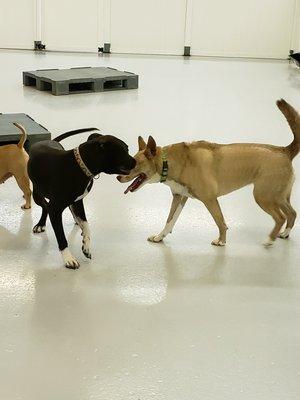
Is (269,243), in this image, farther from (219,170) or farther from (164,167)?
(164,167)

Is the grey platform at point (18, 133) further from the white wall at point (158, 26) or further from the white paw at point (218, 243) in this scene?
the white wall at point (158, 26)

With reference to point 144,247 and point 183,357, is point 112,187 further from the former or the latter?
point 183,357

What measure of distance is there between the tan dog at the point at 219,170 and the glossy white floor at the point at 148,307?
0.31 m

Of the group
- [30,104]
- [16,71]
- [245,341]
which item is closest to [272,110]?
[30,104]

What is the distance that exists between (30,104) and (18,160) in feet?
10.3

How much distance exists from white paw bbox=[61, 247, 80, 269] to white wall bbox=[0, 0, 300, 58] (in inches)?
382

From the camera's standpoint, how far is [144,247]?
2.97m

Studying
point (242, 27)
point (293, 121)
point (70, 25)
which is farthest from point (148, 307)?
point (242, 27)

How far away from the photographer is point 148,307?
93.0 inches

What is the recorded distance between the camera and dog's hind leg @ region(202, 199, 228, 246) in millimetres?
2883

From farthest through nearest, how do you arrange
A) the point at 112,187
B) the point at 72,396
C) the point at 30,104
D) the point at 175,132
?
1. the point at 30,104
2. the point at 175,132
3. the point at 112,187
4. the point at 72,396

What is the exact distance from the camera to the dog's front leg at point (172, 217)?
3.02 meters

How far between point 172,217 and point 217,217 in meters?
0.25

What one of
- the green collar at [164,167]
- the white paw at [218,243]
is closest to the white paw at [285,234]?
the white paw at [218,243]
